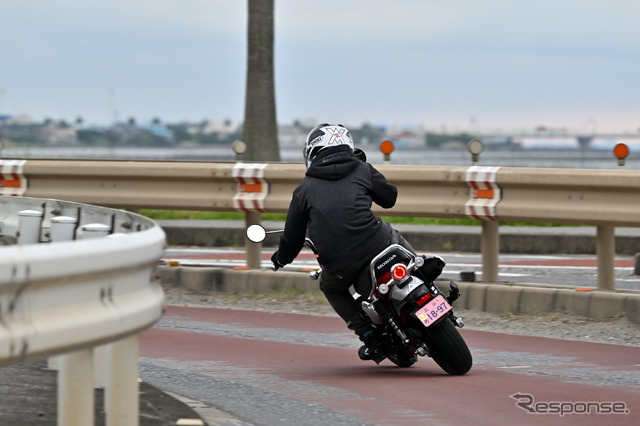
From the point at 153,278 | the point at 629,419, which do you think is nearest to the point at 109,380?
the point at 153,278

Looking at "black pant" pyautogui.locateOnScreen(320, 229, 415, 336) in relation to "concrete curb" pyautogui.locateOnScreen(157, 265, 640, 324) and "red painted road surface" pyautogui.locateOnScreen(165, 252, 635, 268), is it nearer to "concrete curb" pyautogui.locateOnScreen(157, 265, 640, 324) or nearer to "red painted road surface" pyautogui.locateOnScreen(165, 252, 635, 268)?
"concrete curb" pyautogui.locateOnScreen(157, 265, 640, 324)

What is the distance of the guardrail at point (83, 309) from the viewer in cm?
366

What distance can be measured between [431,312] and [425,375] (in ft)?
1.48

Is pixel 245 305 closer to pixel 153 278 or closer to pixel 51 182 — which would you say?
pixel 51 182

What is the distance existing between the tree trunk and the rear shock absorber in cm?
1293

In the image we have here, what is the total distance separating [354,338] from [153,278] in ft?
13.7

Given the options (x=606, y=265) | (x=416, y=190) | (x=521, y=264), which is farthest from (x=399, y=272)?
(x=521, y=264)

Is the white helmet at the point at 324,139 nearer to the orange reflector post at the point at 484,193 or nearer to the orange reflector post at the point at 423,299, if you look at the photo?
the orange reflector post at the point at 423,299

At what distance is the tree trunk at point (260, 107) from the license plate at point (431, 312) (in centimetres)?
1323

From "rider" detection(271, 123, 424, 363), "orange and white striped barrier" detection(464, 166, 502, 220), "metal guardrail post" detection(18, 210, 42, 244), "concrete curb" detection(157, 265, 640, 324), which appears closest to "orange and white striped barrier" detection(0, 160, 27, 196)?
"concrete curb" detection(157, 265, 640, 324)

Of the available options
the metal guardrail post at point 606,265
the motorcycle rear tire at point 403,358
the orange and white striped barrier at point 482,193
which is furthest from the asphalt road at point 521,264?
the motorcycle rear tire at point 403,358

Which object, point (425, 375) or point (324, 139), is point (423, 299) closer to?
point (425, 375)

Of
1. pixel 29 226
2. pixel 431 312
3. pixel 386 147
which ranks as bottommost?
pixel 431 312

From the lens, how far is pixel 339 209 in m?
6.93
